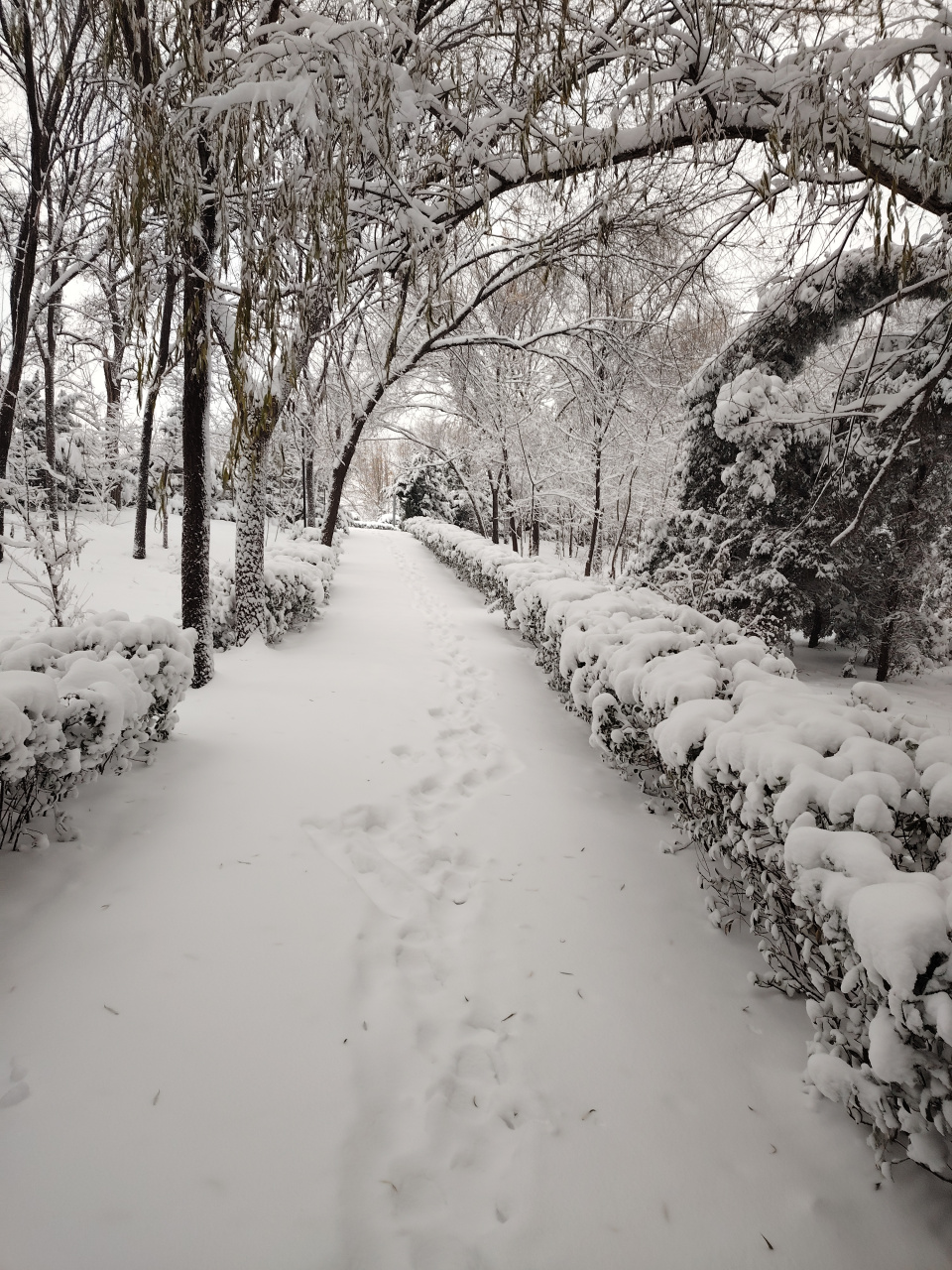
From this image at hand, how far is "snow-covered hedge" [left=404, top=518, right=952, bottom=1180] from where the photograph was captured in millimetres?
1320

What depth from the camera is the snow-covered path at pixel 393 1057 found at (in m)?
1.36

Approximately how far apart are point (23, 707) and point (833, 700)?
11.6 feet

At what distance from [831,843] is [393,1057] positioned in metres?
1.54

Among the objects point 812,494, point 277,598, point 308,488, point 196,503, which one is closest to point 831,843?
point 196,503

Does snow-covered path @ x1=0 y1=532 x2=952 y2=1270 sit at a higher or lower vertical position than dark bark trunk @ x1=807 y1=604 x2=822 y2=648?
lower

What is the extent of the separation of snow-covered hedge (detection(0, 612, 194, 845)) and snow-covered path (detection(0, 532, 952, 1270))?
0.93ft

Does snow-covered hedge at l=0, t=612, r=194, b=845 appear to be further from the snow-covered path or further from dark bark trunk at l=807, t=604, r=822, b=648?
dark bark trunk at l=807, t=604, r=822, b=648

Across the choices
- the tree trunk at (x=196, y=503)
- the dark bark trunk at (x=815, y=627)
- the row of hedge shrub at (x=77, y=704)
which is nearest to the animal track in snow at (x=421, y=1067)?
the row of hedge shrub at (x=77, y=704)

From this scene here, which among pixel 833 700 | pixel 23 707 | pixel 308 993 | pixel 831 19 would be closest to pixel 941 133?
pixel 831 19

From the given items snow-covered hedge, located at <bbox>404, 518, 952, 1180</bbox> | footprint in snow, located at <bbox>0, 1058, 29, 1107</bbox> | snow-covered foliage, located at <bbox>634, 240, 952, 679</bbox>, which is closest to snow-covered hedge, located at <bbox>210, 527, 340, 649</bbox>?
snow-covered hedge, located at <bbox>404, 518, 952, 1180</bbox>

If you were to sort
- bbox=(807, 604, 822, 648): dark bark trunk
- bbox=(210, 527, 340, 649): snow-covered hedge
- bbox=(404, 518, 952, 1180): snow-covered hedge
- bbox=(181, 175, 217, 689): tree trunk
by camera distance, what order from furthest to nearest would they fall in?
1. bbox=(807, 604, 822, 648): dark bark trunk
2. bbox=(210, 527, 340, 649): snow-covered hedge
3. bbox=(181, 175, 217, 689): tree trunk
4. bbox=(404, 518, 952, 1180): snow-covered hedge

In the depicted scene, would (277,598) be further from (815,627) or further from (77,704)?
(815,627)

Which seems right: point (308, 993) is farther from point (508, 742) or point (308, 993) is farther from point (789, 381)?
point (789, 381)

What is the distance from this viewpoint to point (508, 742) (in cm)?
431
